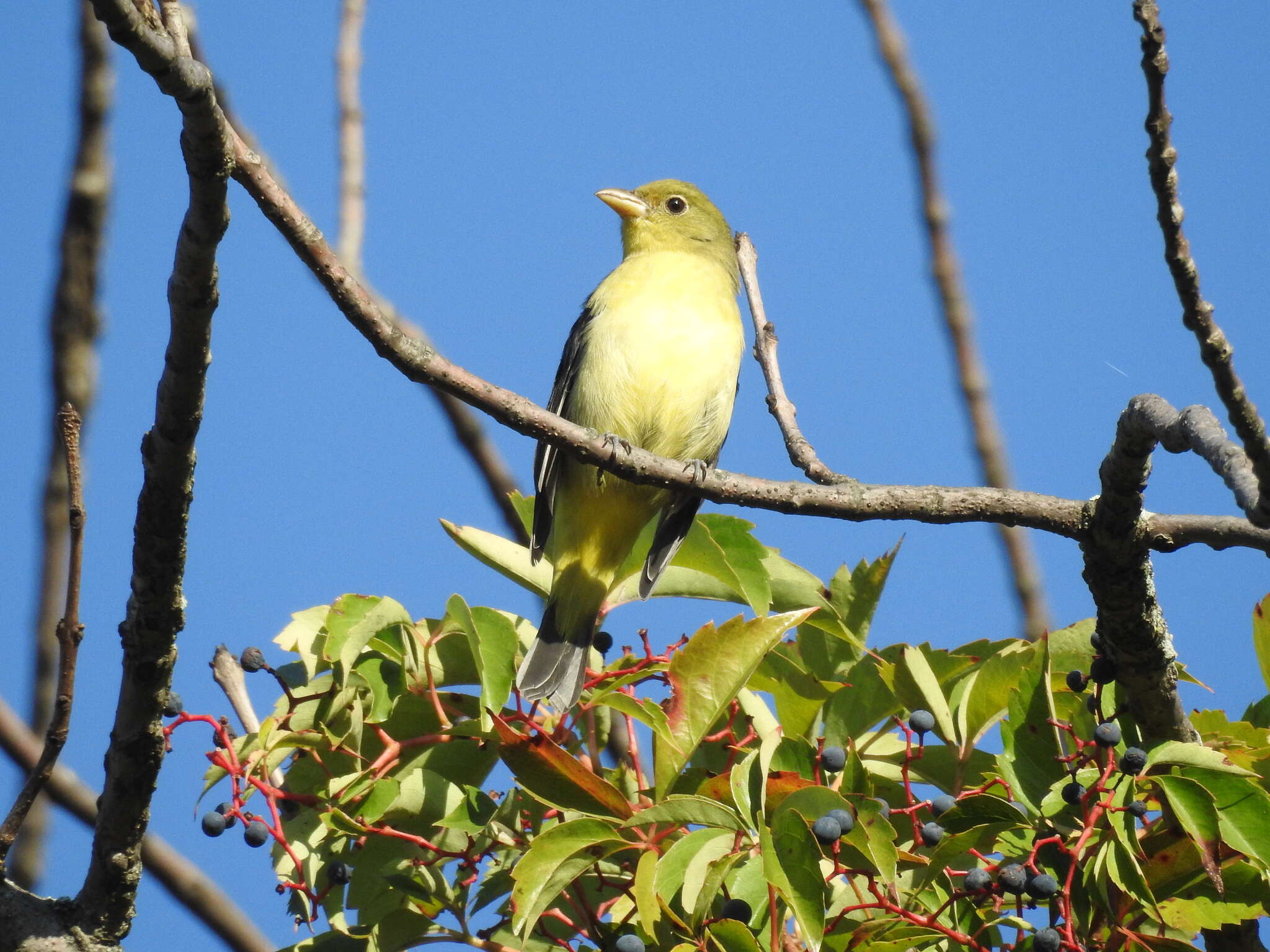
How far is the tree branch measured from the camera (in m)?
2.31

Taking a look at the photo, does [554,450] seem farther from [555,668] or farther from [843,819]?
[843,819]

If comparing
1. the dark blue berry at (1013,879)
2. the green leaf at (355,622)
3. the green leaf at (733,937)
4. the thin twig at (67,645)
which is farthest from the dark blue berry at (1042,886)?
the thin twig at (67,645)

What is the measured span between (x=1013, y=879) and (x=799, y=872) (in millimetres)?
423

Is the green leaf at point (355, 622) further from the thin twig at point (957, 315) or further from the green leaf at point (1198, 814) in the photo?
the thin twig at point (957, 315)

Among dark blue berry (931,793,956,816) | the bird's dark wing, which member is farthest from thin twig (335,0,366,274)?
dark blue berry (931,793,956,816)

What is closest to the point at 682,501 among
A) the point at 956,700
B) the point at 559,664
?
the point at 559,664

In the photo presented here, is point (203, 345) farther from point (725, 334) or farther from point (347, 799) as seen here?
point (725, 334)

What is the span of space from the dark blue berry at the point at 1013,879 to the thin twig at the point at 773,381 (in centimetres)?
125

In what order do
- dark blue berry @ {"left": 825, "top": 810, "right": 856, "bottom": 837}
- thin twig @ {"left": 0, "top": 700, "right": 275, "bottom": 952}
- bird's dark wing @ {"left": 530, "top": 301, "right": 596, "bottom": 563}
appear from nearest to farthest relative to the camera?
dark blue berry @ {"left": 825, "top": 810, "right": 856, "bottom": 837}, thin twig @ {"left": 0, "top": 700, "right": 275, "bottom": 952}, bird's dark wing @ {"left": 530, "top": 301, "right": 596, "bottom": 563}

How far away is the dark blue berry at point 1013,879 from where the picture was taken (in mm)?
2453

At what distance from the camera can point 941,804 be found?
2.84 metres

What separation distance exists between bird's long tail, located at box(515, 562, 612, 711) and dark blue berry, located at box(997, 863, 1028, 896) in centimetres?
98

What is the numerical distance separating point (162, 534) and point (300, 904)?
966 mm

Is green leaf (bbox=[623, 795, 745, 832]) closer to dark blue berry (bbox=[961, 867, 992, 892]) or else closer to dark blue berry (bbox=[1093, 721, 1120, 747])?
dark blue berry (bbox=[961, 867, 992, 892])
